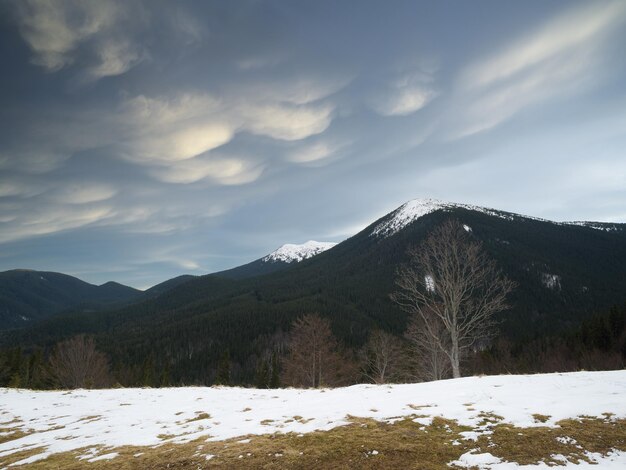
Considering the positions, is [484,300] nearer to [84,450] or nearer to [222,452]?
[222,452]

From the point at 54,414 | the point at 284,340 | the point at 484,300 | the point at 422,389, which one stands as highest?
the point at 484,300

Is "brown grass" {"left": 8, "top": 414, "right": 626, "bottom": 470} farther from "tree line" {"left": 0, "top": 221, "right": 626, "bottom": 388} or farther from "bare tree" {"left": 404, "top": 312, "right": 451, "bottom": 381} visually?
"bare tree" {"left": 404, "top": 312, "right": 451, "bottom": 381}

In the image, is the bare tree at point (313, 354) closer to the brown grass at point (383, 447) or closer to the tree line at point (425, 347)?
the tree line at point (425, 347)

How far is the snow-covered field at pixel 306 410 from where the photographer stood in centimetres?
912

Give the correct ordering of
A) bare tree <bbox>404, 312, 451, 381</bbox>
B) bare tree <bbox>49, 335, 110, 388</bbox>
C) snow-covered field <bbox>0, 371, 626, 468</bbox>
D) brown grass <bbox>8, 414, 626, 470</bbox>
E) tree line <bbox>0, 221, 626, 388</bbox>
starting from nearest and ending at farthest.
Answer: brown grass <bbox>8, 414, 626, 470</bbox>
snow-covered field <bbox>0, 371, 626, 468</bbox>
tree line <bbox>0, 221, 626, 388</bbox>
bare tree <bbox>404, 312, 451, 381</bbox>
bare tree <bbox>49, 335, 110, 388</bbox>

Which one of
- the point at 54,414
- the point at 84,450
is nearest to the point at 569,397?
the point at 84,450

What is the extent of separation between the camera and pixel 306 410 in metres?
11.6

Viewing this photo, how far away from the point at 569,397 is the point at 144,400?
59.0ft

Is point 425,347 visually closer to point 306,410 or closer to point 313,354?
point 313,354

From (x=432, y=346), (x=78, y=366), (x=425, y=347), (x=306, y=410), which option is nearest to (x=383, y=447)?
(x=306, y=410)

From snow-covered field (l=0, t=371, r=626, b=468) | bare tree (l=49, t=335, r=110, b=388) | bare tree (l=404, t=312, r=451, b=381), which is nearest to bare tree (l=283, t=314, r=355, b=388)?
bare tree (l=404, t=312, r=451, b=381)

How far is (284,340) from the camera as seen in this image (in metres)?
190

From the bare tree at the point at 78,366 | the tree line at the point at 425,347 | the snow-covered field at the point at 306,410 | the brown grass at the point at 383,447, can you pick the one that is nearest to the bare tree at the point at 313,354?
the tree line at the point at 425,347

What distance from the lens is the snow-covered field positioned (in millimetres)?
9117
